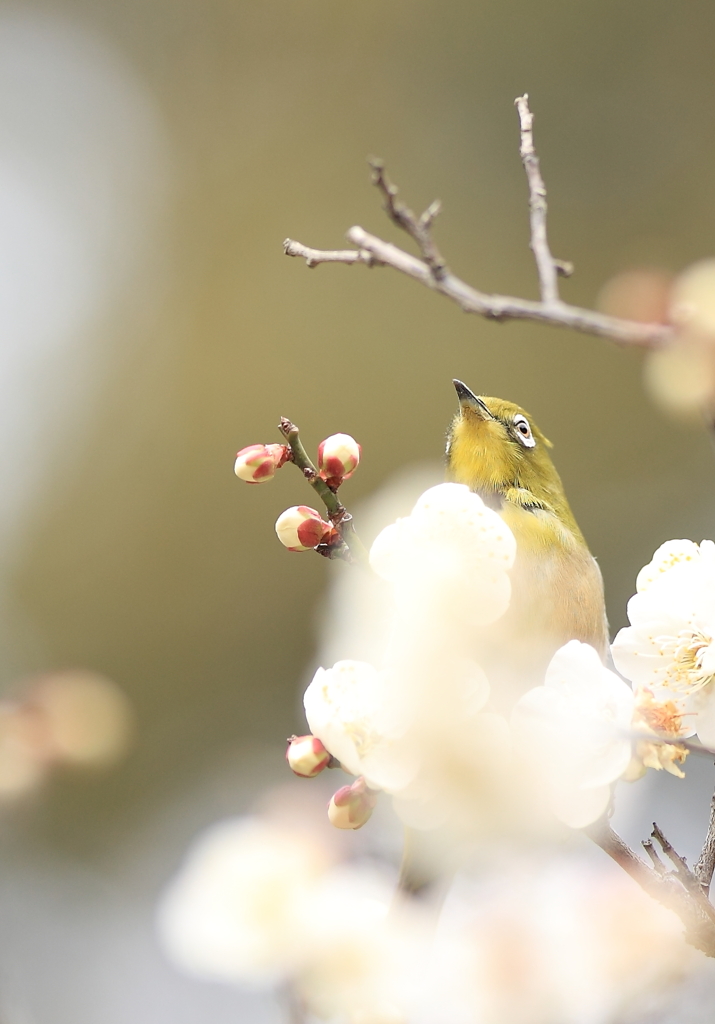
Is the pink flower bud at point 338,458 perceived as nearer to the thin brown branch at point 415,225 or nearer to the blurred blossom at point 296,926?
the thin brown branch at point 415,225

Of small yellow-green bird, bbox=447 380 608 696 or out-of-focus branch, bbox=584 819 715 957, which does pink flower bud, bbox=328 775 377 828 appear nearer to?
out-of-focus branch, bbox=584 819 715 957

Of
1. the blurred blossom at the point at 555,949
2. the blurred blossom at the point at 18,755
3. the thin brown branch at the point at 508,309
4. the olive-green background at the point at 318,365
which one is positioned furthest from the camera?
the olive-green background at the point at 318,365

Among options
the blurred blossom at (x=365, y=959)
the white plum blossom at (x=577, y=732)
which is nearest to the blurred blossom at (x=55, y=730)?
the blurred blossom at (x=365, y=959)

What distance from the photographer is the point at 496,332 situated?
281 centimetres

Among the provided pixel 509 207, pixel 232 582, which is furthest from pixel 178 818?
pixel 509 207

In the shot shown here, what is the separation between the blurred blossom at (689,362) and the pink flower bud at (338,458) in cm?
22

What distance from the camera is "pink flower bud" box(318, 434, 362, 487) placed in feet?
2.07

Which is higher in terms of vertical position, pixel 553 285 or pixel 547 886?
pixel 553 285

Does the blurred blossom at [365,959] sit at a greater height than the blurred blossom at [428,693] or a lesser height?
lesser

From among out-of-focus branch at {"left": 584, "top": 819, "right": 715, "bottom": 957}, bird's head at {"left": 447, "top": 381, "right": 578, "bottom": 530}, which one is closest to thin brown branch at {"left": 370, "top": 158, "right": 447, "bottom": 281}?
out-of-focus branch at {"left": 584, "top": 819, "right": 715, "bottom": 957}

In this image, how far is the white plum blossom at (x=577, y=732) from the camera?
556mm

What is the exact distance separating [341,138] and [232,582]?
1683mm

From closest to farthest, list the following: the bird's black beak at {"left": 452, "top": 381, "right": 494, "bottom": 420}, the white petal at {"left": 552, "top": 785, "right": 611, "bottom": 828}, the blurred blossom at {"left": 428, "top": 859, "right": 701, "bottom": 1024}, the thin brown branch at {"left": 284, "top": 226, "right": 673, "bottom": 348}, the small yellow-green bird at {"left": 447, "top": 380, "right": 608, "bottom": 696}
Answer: the thin brown branch at {"left": 284, "top": 226, "right": 673, "bottom": 348} → the white petal at {"left": 552, "top": 785, "right": 611, "bottom": 828} → the blurred blossom at {"left": 428, "top": 859, "right": 701, "bottom": 1024} → the small yellow-green bird at {"left": 447, "top": 380, "right": 608, "bottom": 696} → the bird's black beak at {"left": 452, "top": 381, "right": 494, "bottom": 420}

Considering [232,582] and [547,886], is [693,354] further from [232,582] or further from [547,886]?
[232,582]
